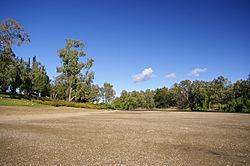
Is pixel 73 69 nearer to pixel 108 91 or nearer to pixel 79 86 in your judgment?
pixel 79 86

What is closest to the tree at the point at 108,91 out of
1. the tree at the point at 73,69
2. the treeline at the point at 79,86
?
the treeline at the point at 79,86

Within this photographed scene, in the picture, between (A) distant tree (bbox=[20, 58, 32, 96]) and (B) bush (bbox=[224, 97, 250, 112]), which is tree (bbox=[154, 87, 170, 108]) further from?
(A) distant tree (bbox=[20, 58, 32, 96])

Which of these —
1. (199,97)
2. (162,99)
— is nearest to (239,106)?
(199,97)

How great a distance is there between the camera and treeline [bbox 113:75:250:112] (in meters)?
62.8

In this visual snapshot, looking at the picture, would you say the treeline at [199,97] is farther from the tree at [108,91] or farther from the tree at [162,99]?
the tree at [108,91]

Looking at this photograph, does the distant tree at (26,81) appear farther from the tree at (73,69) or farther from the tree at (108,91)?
the tree at (108,91)

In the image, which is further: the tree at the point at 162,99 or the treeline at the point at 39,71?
the tree at the point at 162,99

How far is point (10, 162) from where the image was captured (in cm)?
421

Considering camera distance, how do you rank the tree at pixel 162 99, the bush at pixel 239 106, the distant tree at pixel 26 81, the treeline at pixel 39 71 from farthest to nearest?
the tree at pixel 162 99, the distant tree at pixel 26 81, the bush at pixel 239 106, the treeline at pixel 39 71

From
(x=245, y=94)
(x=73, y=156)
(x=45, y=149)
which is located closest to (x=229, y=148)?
(x=73, y=156)

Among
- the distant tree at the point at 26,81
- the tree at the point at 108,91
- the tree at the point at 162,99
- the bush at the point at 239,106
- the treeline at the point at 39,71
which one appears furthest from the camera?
the tree at the point at 162,99

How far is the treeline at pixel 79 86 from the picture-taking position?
47.4 meters

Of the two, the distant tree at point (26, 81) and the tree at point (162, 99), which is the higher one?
the distant tree at point (26, 81)

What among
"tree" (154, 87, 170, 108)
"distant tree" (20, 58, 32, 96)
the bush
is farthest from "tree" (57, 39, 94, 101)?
"tree" (154, 87, 170, 108)
